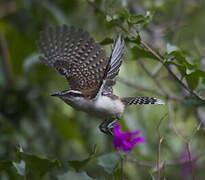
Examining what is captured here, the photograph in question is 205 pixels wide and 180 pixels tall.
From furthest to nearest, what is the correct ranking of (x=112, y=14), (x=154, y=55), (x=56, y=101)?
(x=56, y=101) → (x=112, y=14) → (x=154, y=55)

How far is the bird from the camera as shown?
6.89ft

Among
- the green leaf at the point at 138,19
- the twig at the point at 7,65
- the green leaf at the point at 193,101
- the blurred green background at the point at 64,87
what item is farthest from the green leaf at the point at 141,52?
the twig at the point at 7,65

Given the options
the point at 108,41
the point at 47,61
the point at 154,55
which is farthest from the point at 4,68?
the point at 154,55

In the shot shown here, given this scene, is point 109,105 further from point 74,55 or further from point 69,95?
point 74,55

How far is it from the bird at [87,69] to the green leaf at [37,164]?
12.2 inches

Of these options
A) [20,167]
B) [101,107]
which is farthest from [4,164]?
[101,107]

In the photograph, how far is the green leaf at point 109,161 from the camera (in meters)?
1.74

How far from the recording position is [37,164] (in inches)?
70.1

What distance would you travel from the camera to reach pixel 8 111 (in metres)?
3.33

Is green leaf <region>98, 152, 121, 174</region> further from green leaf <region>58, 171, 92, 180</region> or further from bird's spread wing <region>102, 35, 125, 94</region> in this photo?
bird's spread wing <region>102, 35, 125, 94</region>

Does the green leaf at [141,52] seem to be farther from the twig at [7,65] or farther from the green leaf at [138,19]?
the twig at [7,65]

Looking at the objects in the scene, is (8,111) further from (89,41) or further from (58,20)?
(89,41)

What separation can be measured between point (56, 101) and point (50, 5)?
1.85 feet

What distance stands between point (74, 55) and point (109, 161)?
2.64 ft
